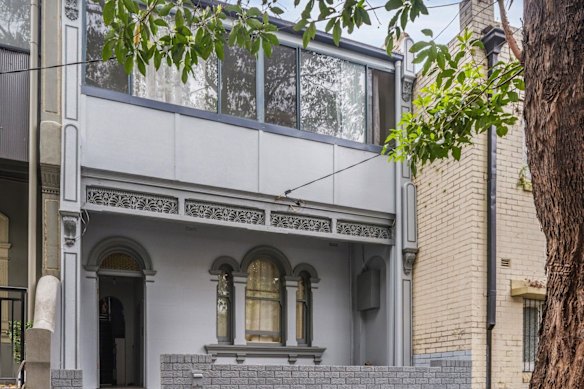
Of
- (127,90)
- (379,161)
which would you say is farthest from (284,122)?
(127,90)

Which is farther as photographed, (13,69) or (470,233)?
(470,233)

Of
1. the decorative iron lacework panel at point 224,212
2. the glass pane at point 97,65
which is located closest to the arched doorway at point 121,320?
the decorative iron lacework panel at point 224,212

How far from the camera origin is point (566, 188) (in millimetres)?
2850

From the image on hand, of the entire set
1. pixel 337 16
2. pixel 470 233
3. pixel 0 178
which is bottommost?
pixel 470 233

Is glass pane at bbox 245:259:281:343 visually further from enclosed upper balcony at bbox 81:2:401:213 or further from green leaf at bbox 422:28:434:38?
green leaf at bbox 422:28:434:38

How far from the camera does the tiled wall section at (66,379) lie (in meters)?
8.56

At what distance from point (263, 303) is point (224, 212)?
7.55 feet

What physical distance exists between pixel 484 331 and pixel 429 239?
6.10 ft

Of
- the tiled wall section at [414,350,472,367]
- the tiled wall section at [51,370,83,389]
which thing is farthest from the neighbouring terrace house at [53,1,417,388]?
the tiled wall section at [51,370,83,389]

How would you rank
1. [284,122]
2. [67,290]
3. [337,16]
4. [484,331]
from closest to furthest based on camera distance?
[337,16] → [67,290] → [484,331] → [284,122]

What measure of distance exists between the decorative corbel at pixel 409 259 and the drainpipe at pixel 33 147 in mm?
6055

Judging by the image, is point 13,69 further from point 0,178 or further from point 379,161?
point 379,161

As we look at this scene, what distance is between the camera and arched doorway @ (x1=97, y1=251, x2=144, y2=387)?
11117 mm

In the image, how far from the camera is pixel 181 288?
1132cm
